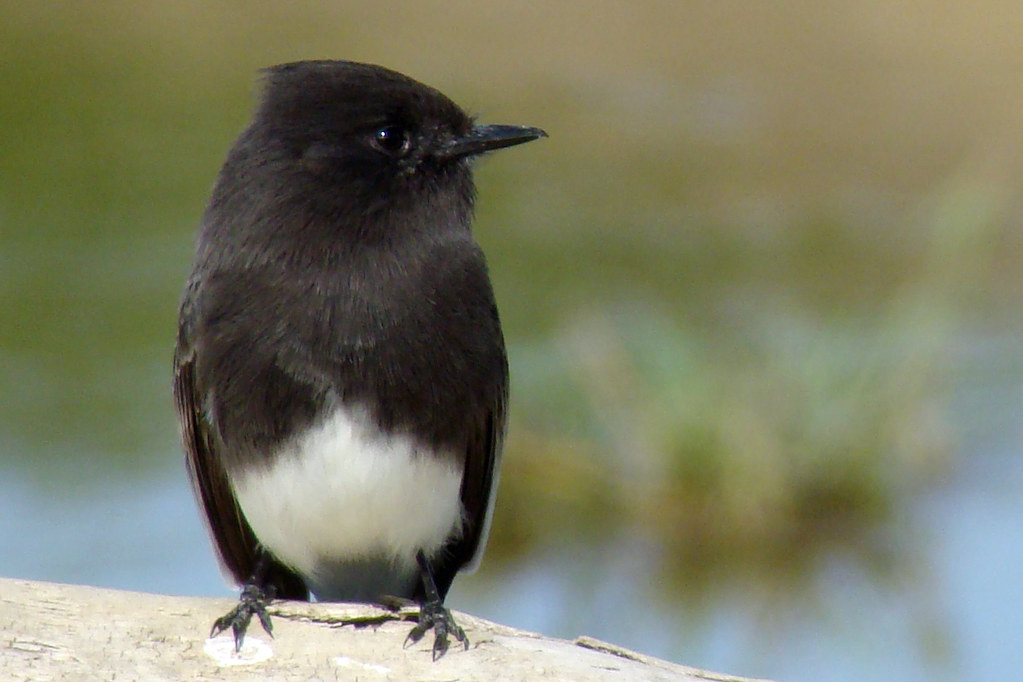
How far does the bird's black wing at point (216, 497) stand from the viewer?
4.66 metres

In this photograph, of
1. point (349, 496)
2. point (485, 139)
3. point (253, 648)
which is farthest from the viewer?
point (485, 139)

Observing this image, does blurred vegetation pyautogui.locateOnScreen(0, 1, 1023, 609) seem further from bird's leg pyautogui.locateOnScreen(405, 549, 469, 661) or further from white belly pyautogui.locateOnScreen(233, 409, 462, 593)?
bird's leg pyautogui.locateOnScreen(405, 549, 469, 661)

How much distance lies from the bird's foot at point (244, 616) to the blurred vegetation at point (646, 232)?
336cm

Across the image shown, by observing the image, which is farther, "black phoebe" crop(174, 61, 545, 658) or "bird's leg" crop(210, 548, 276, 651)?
"black phoebe" crop(174, 61, 545, 658)

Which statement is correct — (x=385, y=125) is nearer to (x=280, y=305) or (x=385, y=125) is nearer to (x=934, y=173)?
(x=280, y=305)

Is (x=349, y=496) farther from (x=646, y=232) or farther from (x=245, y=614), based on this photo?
(x=646, y=232)

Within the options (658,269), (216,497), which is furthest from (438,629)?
(658,269)

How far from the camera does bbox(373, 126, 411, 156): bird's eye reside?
4676 mm

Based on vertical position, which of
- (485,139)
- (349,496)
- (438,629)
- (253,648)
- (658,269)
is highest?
(658,269)

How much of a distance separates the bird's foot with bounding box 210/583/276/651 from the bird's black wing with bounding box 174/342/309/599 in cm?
33

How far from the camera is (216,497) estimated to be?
15.8 feet

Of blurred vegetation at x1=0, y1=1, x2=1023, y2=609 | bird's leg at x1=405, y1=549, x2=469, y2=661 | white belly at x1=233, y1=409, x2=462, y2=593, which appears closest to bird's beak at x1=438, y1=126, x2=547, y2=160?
white belly at x1=233, y1=409, x2=462, y2=593

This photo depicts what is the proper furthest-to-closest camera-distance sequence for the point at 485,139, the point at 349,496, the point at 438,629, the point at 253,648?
the point at 485,139 → the point at 349,496 → the point at 438,629 → the point at 253,648

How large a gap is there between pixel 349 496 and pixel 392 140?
93 centimetres
